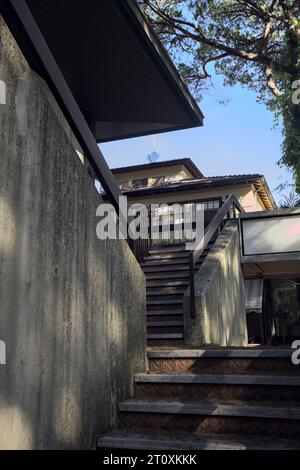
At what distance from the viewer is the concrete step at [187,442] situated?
2951mm

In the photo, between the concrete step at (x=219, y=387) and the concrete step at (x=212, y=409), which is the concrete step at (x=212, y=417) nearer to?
the concrete step at (x=212, y=409)

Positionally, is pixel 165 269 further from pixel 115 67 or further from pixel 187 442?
pixel 187 442

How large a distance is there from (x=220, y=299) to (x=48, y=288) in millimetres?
5155

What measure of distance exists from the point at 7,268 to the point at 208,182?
1486 cm

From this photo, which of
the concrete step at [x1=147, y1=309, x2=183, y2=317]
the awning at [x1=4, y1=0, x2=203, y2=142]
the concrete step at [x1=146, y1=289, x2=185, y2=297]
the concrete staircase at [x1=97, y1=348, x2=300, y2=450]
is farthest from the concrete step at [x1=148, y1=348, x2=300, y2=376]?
the awning at [x1=4, y1=0, x2=203, y2=142]

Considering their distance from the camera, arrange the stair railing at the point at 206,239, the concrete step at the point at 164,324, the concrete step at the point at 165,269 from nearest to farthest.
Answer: the stair railing at the point at 206,239
the concrete step at the point at 164,324
the concrete step at the point at 165,269

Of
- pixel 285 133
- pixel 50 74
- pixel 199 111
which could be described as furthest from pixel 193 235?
pixel 50 74

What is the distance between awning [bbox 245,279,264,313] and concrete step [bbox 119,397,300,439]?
10867mm

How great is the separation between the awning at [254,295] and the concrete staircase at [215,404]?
10.2m

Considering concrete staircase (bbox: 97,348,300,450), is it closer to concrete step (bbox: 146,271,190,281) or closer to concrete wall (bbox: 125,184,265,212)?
concrete step (bbox: 146,271,190,281)

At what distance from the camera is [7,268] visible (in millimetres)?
2447

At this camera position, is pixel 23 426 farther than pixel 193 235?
No

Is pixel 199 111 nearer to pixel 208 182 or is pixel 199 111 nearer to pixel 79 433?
pixel 79 433

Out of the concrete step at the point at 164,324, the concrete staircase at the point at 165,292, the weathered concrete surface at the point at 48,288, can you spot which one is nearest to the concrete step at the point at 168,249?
the concrete staircase at the point at 165,292
